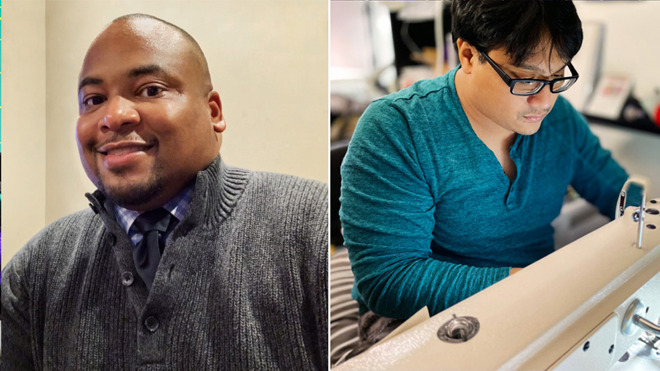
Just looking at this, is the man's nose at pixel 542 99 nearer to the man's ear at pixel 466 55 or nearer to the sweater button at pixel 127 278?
the man's ear at pixel 466 55

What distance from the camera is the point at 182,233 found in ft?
3.30

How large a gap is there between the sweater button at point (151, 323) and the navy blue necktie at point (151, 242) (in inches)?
2.3

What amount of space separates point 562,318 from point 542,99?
1.37ft

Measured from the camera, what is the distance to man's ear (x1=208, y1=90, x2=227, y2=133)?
3.30 ft

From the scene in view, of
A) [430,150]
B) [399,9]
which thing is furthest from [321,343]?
[399,9]

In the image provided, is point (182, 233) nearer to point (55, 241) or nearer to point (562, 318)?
point (55, 241)

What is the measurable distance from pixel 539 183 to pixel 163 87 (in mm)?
784

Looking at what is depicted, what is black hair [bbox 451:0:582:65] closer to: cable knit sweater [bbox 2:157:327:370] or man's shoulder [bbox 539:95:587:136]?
man's shoulder [bbox 539:95:587:136]

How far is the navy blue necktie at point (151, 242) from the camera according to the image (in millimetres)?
1014

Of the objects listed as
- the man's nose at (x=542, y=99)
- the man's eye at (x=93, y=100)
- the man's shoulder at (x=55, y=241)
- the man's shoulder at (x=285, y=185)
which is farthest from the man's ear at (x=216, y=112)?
the man's nose at (x=542, y=99)

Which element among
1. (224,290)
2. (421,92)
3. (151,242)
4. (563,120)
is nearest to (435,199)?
(421,92)

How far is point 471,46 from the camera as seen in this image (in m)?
0.95

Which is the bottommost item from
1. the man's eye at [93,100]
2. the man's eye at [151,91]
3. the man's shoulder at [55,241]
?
the man's shoulder at [55,241]

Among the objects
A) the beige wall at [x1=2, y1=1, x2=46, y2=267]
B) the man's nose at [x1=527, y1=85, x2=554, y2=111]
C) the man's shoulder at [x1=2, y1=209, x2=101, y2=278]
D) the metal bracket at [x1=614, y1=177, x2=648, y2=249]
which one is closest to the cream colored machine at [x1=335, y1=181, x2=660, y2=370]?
the metal bracket at [x1=614, y1=177, x2=648, y2=249]
